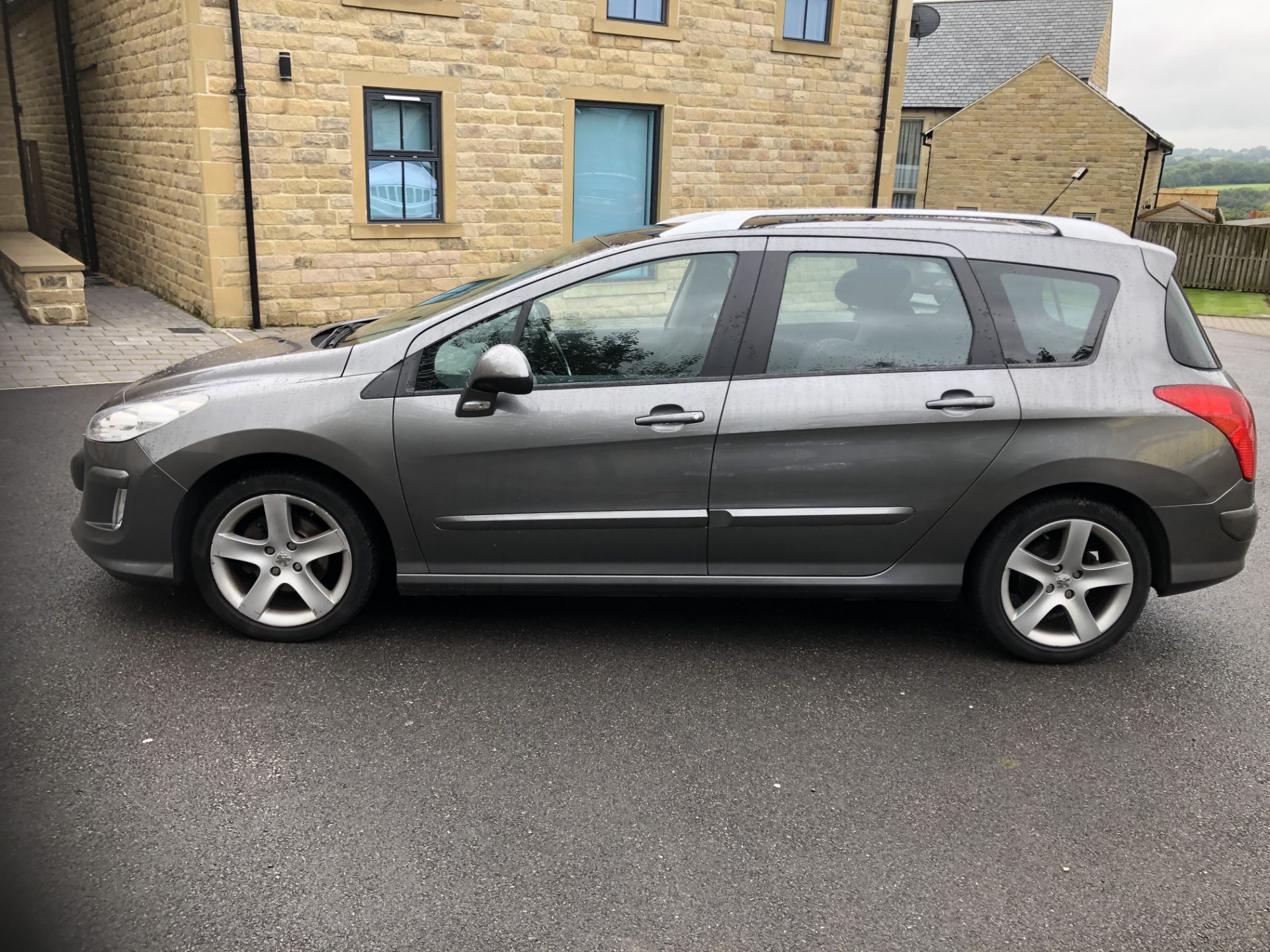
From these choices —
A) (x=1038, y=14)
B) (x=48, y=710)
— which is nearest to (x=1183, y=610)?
(x=48, y=710)

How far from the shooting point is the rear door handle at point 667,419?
4059mm

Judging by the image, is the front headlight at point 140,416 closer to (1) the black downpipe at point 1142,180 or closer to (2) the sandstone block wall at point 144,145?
(2) the sandstone block wall at point 144,145

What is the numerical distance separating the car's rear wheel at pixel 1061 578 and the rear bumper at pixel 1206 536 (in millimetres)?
115

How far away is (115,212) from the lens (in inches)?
623

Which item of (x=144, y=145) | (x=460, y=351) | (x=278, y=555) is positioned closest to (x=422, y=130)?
(x=144, y=145)

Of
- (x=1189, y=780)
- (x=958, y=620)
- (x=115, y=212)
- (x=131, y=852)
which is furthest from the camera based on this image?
(x=115, y=212)

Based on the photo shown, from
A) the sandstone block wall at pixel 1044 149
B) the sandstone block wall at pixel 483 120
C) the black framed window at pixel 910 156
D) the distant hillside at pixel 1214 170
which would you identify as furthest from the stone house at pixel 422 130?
the distant hillside at pixel 1214 170

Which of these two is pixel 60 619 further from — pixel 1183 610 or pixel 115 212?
pixel 115 212

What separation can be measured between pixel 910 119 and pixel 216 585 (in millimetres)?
41658

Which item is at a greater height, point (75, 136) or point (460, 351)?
point (75, 136)

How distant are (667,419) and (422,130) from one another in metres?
10.0

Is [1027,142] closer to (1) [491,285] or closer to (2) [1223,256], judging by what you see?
(2) [1223,256]

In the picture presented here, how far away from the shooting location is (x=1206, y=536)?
421 cm

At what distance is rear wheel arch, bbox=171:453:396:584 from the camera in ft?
13.7
